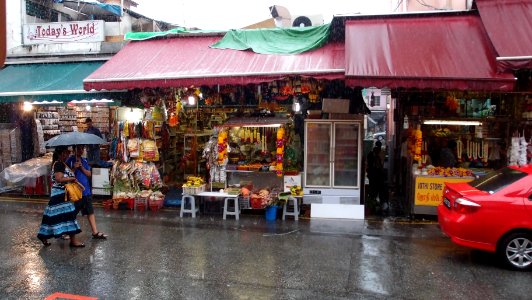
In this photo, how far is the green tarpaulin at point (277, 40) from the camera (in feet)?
35.3

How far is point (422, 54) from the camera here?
9555 mm

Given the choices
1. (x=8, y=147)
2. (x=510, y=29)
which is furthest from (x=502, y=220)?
(x=8, y=147)

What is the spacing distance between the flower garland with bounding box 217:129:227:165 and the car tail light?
561cm

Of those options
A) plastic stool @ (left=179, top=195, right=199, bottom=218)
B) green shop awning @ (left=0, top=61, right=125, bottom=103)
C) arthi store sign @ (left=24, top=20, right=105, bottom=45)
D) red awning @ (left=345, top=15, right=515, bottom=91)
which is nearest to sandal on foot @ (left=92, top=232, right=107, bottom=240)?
plastic stool @ (left=179, top=195, right=199, bottom=218)

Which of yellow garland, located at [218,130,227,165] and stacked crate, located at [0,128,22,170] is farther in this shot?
stacked crate, located at [0,128,22,170]

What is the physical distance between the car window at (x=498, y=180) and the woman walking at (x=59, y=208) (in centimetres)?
688

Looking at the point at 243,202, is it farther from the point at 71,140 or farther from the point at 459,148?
the point at 459,148

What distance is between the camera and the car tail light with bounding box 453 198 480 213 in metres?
6.79

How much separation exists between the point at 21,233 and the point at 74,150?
87.8 inches

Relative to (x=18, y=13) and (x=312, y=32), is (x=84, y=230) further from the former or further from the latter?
(x=18, y=13)

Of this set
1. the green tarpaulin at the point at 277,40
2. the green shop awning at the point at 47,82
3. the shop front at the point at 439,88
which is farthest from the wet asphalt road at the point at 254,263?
the green tarpaulin at the point at 277,40

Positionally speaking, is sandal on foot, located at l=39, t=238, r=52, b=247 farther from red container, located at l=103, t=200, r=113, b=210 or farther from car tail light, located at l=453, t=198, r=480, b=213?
car tail light, located at l=453, t=198, r=480, b=213

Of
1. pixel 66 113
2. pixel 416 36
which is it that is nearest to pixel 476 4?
pixel 416 36

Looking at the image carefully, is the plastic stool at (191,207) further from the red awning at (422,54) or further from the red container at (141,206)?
the red awning at (422,54)
